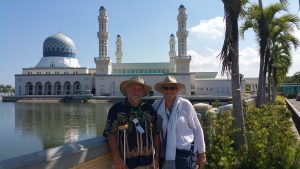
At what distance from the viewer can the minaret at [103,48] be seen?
80438 millimetres

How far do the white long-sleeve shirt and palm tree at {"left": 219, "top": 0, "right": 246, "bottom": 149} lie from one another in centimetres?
283

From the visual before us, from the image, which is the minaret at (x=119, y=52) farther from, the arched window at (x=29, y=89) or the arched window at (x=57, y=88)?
the arched window at (x=29, y=89)

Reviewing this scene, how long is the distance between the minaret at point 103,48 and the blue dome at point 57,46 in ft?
42.9

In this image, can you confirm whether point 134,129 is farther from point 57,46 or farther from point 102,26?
point 57,46

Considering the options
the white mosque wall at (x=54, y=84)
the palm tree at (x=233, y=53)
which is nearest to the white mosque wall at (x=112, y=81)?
the white mosque wall at (x=54, y=84)

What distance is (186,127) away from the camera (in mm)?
4164

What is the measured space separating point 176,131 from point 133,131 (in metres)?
0.66

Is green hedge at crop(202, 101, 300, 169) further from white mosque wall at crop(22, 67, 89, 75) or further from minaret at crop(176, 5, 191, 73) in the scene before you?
white mosque wall at crop(22, 67, 89, 75)

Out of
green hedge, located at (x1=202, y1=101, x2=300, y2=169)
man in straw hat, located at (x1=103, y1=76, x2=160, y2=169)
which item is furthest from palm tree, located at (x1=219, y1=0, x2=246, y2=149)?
man in straw hat, located at (x1=103, y1=76, x2=160, y2=169)

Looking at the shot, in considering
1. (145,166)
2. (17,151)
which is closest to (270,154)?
(145,166)

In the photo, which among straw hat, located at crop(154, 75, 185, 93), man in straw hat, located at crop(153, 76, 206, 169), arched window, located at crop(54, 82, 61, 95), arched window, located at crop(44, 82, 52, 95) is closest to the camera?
man in straw hat, located at crop(153, 76, 206, 169)

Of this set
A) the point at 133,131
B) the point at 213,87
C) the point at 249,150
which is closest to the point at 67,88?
the point at 213,87

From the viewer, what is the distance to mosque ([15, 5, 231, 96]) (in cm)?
8119

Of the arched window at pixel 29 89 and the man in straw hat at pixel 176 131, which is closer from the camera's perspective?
the man in straw hat at pixel 176 131
